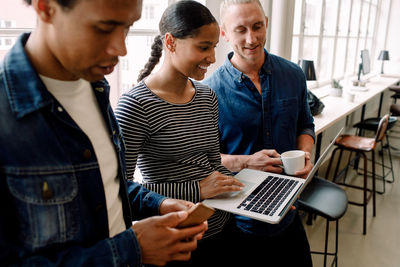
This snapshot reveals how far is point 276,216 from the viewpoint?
3.24ft

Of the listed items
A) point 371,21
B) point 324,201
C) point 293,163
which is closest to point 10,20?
point 293,163

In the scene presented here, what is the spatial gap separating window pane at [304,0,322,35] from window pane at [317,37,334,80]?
1.47 feet

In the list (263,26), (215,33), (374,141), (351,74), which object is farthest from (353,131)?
(215,33)

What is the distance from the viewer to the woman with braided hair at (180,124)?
1.03m

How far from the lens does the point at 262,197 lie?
1.12 metres

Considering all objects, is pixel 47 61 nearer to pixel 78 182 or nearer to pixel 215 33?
pixel 78 182

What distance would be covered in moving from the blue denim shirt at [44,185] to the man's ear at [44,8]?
8 cm

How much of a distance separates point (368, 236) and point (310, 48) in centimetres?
262

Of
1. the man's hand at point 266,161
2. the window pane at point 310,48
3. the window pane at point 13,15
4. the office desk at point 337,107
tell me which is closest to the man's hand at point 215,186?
the man's hand at point 266,161

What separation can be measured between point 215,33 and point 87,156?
672 millimetres

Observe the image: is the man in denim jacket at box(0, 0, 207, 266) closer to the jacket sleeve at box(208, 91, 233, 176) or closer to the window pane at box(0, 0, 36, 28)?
the jacket sleeve at box(208, 91, 233, 176)

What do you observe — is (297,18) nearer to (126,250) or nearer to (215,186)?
(215,186)

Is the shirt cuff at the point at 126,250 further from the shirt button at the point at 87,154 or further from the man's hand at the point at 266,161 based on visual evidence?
the man's hand at the point at 266,161

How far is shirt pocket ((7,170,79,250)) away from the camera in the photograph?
572mm
